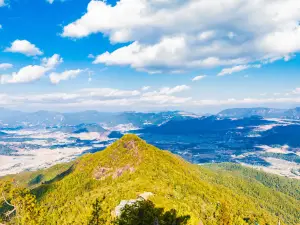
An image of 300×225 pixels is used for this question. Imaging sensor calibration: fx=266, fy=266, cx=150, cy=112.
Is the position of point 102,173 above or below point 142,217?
below

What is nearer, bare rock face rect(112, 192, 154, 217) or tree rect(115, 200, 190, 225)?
tree rect(115, 200, 190, 225)

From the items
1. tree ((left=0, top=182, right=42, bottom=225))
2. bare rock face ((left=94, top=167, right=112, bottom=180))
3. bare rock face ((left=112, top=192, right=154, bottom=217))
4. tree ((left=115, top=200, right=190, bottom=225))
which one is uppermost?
tree ((left=0, top=182, right=42, bottom=225))

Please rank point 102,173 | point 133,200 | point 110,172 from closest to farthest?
1. point 133,200
2. point 110,172
3. point 102,173

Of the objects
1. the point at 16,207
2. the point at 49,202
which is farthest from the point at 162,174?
the point at 16,207

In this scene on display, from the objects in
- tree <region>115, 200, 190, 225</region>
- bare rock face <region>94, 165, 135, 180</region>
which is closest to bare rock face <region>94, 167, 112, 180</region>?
bare rock face <region>94, 165, 135, 180</region>

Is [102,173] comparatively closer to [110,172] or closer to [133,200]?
[110,172]

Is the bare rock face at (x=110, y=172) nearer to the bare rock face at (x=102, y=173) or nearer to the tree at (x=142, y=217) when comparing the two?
the bare rock face at (x=102, y=173)

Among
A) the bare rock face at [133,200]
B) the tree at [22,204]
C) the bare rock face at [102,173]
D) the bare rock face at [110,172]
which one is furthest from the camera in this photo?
the bare rock face at [102,173]

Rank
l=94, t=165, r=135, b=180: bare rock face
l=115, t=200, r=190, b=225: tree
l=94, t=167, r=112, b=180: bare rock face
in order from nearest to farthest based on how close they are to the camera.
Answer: l=115, t=200, r=190, b=225: tree → l=94, t=165, r=135, b=180: bare rock face → l=94, t=167, r=112, b=180: bare rock face

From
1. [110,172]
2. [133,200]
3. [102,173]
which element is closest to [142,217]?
[133,200]

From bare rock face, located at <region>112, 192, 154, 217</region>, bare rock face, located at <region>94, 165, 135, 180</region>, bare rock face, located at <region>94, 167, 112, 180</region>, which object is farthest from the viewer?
bare rock face, located at <region>94, 167, 112, 180</region>

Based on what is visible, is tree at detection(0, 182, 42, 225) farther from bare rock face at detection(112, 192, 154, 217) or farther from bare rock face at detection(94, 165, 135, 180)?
bare rock face at detection(94, 165, 135, 180)

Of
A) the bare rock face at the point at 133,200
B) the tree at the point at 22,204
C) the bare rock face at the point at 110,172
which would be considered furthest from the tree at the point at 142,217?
the bare rock face at the point at 110,172
